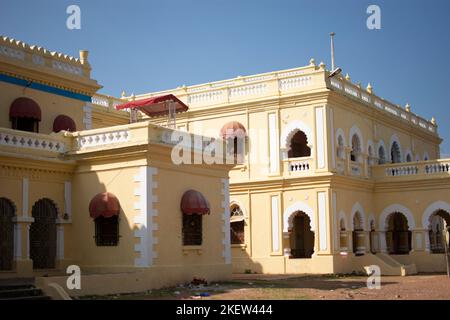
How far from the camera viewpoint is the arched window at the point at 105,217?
2191cm

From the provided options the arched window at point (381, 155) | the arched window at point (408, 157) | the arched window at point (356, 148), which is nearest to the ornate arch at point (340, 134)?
the arched window at point (356, 148)

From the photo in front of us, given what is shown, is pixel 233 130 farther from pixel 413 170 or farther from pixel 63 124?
pixel 63 124

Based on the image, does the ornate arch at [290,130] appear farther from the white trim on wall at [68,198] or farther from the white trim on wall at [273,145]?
the white trim on wall at [68,198]

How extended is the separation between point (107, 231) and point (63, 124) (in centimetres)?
509

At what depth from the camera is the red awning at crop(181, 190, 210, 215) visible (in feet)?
Answer: 75.9

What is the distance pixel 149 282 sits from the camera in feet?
70.0

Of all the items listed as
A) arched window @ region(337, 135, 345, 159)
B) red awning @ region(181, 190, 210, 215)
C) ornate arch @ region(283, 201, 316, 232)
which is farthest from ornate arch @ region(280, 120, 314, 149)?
red awning @ region(181, 190, 210, 215)

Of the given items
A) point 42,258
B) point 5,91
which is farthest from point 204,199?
point 5,91

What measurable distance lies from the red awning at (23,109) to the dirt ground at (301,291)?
25.2ft

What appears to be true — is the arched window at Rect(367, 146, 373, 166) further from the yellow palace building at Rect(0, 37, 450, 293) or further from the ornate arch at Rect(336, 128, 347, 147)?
the ornate arch at Rect(336, 128, 347, 147)

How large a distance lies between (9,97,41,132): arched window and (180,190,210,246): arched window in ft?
19.6

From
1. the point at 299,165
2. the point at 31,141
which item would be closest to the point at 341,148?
the point at 299,165

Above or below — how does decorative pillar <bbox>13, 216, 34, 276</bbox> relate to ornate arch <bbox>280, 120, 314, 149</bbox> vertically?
below

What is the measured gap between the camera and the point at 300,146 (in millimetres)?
36344
